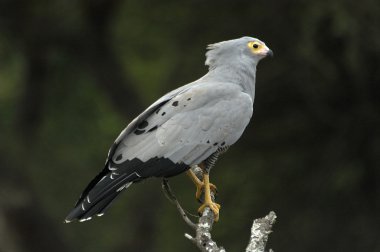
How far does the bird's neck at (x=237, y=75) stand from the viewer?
6645 mm

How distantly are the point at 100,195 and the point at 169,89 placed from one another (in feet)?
18.8

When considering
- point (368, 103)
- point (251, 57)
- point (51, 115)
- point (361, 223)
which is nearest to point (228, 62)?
point (251, 57)

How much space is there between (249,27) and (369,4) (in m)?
1.48

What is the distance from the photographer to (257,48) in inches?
271

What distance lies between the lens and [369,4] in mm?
9453

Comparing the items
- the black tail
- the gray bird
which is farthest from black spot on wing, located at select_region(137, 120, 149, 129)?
the black tail

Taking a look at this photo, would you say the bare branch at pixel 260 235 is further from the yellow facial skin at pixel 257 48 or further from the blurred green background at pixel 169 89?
the blurred green background at pixel 169 89

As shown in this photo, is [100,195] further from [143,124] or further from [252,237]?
[252,237]

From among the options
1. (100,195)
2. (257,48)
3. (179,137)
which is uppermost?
(257,48)

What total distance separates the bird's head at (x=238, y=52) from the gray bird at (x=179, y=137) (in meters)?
0.09

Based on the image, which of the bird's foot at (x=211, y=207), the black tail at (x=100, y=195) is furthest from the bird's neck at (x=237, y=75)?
the black tail at (x=100, y=195)

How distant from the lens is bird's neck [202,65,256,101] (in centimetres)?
664

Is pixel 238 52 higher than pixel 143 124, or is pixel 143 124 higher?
pixel 238 52

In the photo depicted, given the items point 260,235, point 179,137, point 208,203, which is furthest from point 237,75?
point 260,235
